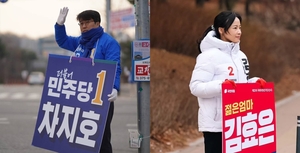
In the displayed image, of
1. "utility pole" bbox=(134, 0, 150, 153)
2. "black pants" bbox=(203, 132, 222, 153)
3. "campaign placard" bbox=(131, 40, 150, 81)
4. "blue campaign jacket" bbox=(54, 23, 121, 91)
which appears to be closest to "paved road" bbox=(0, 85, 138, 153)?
"utility pole" bbox=(134, 0, 150, 153)

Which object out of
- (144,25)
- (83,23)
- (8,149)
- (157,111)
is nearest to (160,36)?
(157,111)

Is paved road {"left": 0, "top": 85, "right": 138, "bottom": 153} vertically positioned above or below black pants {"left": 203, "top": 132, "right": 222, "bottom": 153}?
below

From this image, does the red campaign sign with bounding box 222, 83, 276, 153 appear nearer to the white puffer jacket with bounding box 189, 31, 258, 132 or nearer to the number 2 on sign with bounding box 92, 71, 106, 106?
the white puffer jacket with bounding box 189, 31, 258, 132

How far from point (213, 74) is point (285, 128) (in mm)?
6511

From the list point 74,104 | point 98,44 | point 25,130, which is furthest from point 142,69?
point 25,130

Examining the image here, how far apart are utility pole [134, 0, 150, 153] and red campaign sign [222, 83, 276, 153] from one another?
2013 millimetres

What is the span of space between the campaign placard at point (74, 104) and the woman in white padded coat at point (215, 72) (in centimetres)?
91

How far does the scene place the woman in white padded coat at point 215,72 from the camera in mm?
4902

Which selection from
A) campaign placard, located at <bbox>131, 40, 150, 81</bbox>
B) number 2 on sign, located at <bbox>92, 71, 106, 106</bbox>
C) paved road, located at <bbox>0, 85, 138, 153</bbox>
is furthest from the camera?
paved road, located at <bbox>0, 85, 138, 153</bbox>

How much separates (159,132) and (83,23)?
3.93 m

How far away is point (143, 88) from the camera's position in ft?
22.7

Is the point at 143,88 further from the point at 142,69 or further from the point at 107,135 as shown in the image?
the point at 107,135

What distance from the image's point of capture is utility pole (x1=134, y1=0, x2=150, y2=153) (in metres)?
6.88

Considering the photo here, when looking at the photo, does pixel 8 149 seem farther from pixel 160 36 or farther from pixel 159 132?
pixel 160 36
